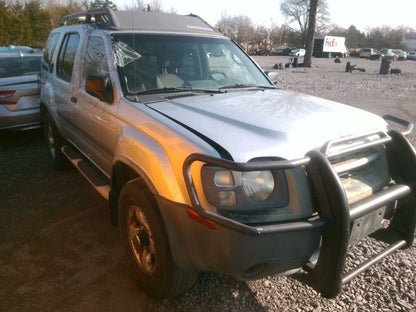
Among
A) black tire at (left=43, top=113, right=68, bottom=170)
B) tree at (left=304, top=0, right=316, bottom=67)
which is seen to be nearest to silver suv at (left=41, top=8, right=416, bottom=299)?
black tire at (left=43, top=113, right=68, bottom=170)

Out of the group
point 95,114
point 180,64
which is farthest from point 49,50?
point 180,64

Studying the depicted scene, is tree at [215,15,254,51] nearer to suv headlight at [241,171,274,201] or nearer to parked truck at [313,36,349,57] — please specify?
parked truck at [313,36,349,57]

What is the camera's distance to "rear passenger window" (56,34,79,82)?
14.0ft

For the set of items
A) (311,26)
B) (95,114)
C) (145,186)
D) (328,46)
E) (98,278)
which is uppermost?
(311,26)

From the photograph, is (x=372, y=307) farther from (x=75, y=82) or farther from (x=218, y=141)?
(x=75, y=82)

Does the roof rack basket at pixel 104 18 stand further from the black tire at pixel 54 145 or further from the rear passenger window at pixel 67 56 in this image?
the black tire at pixel 54 145

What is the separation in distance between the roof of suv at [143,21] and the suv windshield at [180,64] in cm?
13

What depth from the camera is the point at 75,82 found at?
4035mm

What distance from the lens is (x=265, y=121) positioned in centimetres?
239

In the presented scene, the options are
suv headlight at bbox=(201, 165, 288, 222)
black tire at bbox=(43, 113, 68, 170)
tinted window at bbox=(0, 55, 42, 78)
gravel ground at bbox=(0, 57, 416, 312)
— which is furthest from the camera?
tinted window at bbox=(0, 55, 42, 78)

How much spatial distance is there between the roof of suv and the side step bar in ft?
4.85

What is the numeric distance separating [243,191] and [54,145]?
4021 mm

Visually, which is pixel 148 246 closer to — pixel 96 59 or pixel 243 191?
pixel 243 191

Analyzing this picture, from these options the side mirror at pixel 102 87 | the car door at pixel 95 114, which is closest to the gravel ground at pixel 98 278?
the car door at pixel 95 114
